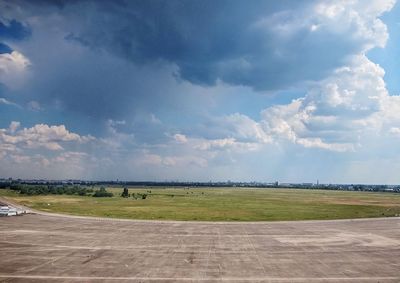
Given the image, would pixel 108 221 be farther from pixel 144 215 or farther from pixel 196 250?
pixel 196 250

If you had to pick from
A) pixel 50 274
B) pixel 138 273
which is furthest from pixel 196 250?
pixel 50 274

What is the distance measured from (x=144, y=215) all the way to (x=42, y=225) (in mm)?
25072

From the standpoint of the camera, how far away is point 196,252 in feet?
157

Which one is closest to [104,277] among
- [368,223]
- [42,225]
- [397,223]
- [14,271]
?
[14,271]

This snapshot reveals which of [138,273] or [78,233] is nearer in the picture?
[138,273]

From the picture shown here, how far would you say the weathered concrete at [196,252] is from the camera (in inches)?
1470

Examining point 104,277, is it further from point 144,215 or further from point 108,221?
point 144,215

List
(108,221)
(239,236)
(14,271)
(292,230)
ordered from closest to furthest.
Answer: (14,271), (239,236), (292,230), (108,221)

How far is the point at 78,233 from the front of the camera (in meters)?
60.7

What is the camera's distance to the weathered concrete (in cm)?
3734

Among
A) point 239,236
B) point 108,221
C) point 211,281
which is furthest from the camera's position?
point 108,221

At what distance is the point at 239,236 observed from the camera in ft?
196

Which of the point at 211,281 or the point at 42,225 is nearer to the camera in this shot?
the point at 211,281

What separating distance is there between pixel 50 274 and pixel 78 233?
24223mm
